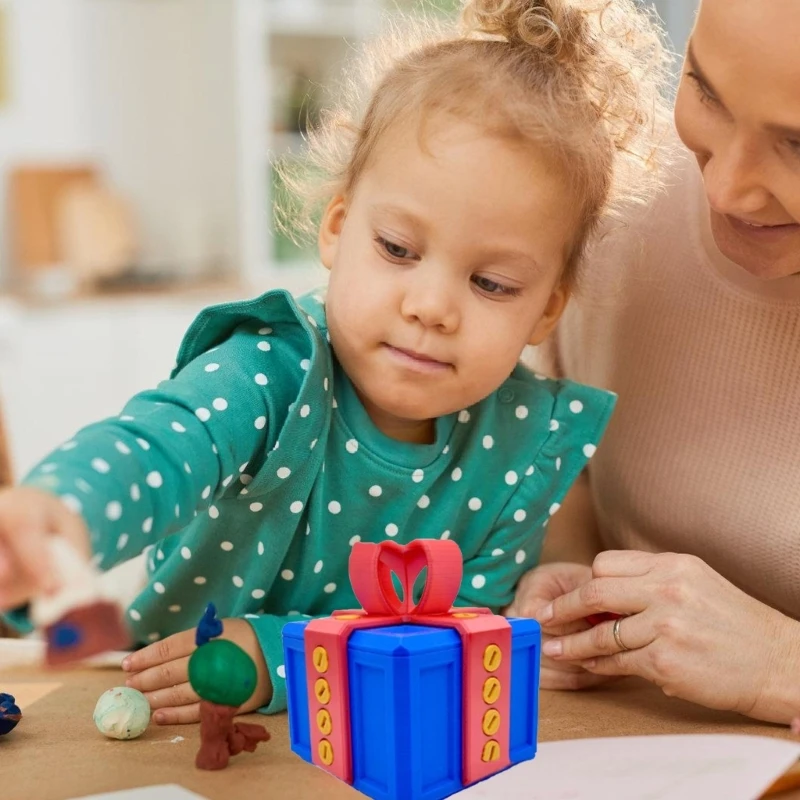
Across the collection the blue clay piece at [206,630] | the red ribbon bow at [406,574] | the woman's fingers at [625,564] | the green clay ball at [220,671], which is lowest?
the woman's fingers at [625,564]

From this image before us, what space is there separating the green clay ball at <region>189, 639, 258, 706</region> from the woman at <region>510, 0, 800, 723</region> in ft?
1.06

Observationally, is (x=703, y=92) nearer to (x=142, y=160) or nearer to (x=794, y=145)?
(x=794, y=145)

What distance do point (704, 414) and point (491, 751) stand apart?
0.55 m

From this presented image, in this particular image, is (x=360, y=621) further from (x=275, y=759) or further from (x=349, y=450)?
(x=349, y=450)

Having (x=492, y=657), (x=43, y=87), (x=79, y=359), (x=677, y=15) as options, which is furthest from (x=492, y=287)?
(x=43, y=87)

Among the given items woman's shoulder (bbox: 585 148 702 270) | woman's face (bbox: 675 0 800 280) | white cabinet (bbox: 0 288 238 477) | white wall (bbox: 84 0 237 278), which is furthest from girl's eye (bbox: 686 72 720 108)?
white wall (bbox: 84 0 237 278)

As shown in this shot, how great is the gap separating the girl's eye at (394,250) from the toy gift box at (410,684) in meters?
0.26

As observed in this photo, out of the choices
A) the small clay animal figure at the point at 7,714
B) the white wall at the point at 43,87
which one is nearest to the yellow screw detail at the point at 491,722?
the small clay animal figure at the point at 7,714

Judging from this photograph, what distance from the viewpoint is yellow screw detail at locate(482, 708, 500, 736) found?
701 millimetres

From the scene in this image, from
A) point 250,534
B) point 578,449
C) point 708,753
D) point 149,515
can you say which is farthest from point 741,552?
point 149,515

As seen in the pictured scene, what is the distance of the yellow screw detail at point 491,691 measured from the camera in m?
0.69

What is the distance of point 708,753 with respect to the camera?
0.79 metres

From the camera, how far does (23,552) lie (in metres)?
0.53

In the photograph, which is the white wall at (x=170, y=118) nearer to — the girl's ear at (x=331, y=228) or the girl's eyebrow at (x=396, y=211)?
the girl's ear at (x=331, y=228)
